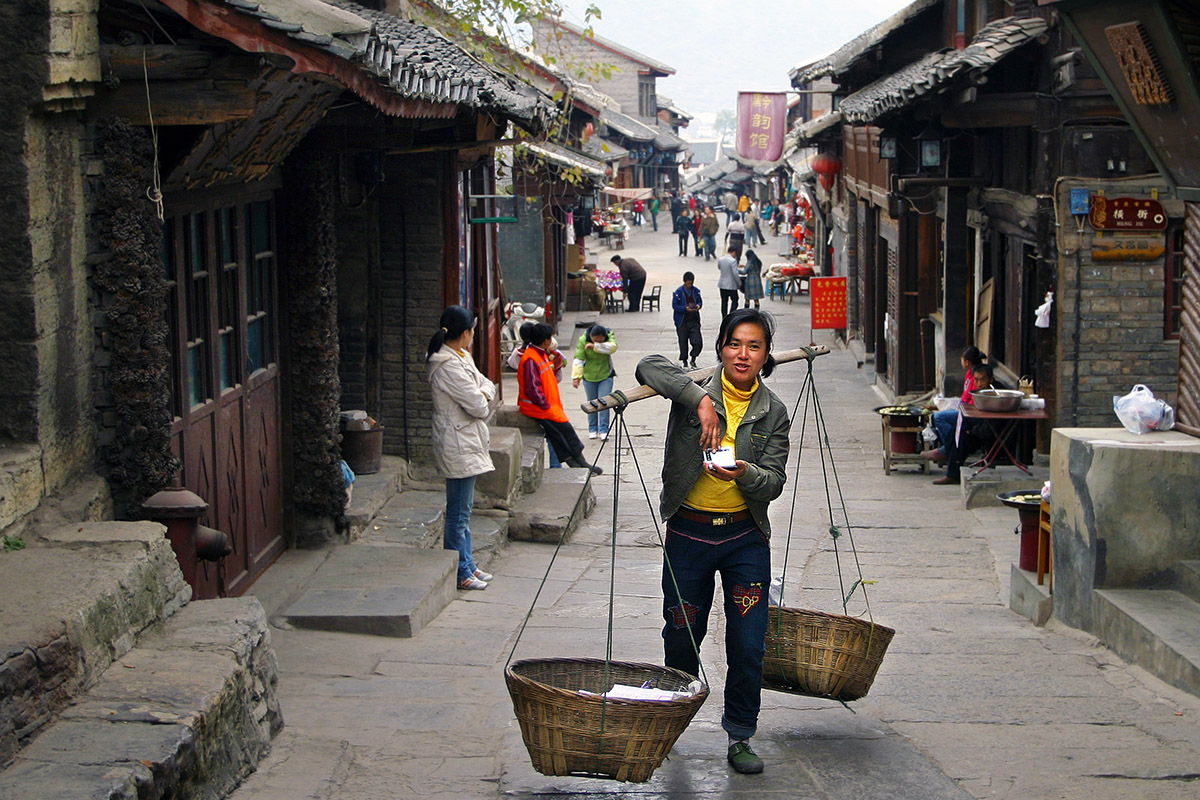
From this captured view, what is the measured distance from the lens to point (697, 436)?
17.6 feet

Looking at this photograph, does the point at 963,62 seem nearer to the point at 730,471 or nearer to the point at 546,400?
the point at 546,400

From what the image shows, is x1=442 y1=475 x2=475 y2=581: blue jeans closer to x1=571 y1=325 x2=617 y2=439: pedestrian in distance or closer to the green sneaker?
the green sneaker

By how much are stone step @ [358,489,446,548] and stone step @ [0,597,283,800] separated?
3.80 m

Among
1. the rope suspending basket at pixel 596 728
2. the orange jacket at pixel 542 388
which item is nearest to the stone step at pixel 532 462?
the orange jacket at pixel 542 388

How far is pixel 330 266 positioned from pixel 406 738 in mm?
4305

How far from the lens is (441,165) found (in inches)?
440

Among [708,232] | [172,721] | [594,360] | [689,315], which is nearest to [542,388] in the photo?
[594,360]

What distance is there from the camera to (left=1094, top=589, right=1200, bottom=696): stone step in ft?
22.8

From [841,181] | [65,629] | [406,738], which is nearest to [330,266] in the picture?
[406,738]

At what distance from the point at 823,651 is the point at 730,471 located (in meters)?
1.17

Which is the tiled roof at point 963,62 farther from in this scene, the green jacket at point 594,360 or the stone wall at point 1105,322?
the green jacket at point 594,360

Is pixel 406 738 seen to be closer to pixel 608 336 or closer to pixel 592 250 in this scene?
pixel 608 336

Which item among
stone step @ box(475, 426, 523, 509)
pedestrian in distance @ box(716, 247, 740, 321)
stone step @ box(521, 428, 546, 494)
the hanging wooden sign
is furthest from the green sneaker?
pedestrian in distance @ box(716, 247, 740, 321)

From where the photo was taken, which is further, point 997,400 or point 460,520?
point 997,400
